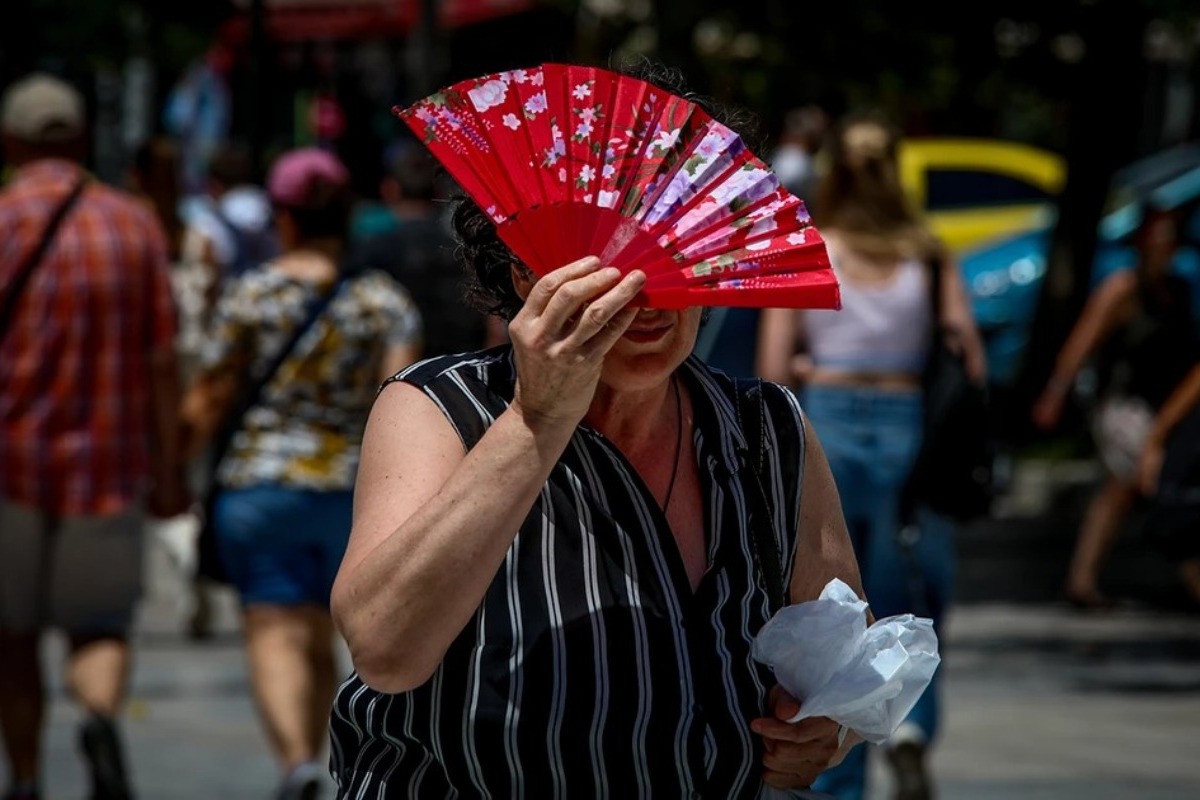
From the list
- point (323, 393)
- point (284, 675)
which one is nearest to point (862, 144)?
point (323, 393)

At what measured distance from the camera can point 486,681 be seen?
2.65 metres

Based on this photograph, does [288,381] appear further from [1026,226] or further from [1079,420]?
[1026,226]

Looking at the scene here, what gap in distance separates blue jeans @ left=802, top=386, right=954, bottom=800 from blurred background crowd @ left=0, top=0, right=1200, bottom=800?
0.11ft

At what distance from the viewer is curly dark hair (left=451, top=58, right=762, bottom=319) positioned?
2863 millimetres

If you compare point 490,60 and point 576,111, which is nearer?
point 576,111

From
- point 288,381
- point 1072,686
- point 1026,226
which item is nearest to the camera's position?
point 288,381

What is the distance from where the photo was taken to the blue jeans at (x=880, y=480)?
6.48 metres

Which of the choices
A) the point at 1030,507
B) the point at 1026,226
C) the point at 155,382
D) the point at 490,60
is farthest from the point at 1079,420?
the point at 155,382

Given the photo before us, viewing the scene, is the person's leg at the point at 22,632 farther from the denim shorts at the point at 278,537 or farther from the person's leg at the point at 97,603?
the denim shorts at the point at 278,537

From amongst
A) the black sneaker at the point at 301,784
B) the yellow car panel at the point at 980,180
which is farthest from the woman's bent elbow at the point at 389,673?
the yellow car panel at the point at 980,180

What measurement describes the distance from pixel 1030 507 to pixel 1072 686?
4.96 metres

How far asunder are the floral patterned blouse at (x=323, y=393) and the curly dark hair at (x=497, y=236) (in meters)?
3.49

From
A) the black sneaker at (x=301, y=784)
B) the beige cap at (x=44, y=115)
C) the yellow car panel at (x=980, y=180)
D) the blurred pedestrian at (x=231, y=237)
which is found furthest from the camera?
the yellow car panel at (x=980, y=180)

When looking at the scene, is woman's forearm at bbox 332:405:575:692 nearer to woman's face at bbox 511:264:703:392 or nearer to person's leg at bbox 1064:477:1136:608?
woman's face at bbox 511:264:703:392
